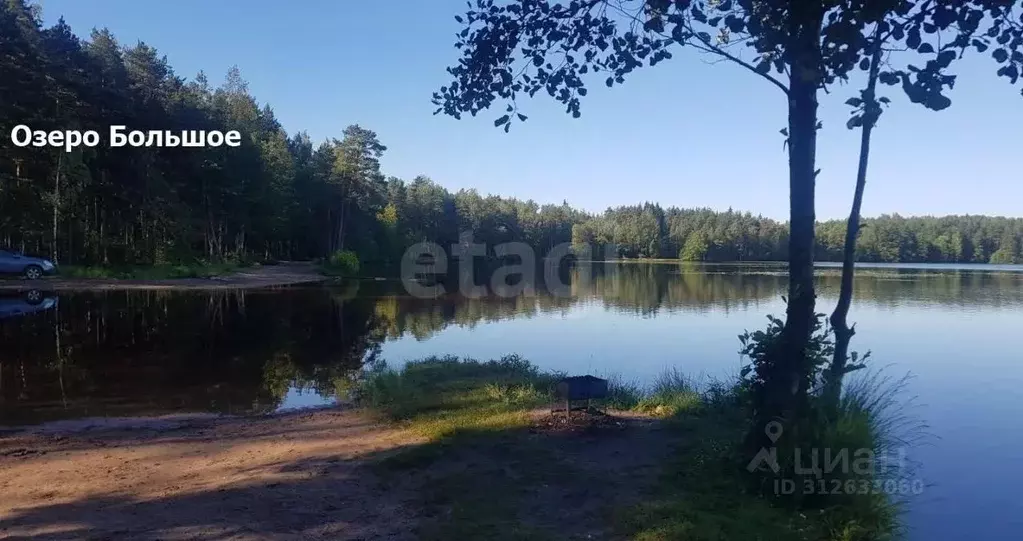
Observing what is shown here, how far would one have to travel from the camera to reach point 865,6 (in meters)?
3.60

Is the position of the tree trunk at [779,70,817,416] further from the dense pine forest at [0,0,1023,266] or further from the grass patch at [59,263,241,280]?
the grass patch at [59,263,241,280]

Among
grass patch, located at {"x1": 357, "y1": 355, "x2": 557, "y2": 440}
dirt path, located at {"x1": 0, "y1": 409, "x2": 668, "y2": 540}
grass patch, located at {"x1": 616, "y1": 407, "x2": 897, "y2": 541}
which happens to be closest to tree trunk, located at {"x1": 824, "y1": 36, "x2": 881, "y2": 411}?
grass patch, located at {"x1": 616, "y1": 407, "x2": 897, "y2": 541}

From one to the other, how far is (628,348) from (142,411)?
13301 millimetres

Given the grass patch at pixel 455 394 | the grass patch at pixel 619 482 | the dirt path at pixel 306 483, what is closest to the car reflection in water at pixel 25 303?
the grass patch at pixel 455 394

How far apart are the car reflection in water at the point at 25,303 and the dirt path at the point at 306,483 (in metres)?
17.4

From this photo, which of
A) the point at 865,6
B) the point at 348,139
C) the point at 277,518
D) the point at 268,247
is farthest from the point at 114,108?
the point at 865,6

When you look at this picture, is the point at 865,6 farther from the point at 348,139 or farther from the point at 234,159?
the point at 348,139

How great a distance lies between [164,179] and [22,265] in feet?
46.6

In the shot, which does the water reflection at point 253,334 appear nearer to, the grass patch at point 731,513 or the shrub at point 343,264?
the grass patch at point 731,513

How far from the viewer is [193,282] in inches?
1626

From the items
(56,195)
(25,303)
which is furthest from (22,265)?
(25,303)

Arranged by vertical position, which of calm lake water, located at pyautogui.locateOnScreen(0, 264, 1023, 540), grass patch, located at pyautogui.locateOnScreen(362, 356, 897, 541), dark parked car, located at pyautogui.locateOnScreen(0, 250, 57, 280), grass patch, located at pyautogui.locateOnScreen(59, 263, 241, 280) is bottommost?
calm lake water, located at pyautogui.locateOnScreen(0, 264, 1023, 540)

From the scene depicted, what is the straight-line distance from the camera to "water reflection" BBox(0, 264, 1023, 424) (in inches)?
496

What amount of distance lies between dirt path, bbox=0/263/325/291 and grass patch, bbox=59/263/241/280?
553mm
